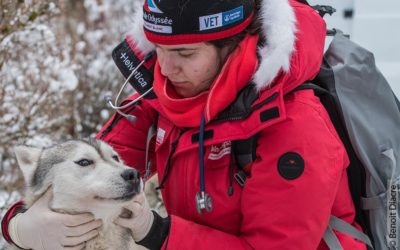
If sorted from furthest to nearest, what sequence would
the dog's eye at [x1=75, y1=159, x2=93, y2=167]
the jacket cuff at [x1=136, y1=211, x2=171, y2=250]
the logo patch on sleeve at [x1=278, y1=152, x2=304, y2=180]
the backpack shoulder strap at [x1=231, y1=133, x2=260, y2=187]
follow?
the dog's eye at [x1=75, y1=159, x2=93, y2=167]
the jacket cuff at [x1=136, y1=211, x2=171, y2=250]
the backpack shoulder strap at [x1=231, y1=133, x2=260, y2=187]
the logo patch on sleeve at [x1=278, y1=152, x2=304, y2=180]

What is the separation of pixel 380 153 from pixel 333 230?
0.39m

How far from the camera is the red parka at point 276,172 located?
2.31 metres

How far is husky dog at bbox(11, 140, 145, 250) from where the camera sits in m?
2.58

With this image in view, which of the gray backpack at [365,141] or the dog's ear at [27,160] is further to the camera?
the dog's ear at [27,160]

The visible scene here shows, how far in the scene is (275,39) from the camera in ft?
7.98

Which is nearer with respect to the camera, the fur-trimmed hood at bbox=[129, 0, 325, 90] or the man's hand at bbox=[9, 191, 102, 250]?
the fur-trimmed hood at bbox=[129, 0, 325, 90]

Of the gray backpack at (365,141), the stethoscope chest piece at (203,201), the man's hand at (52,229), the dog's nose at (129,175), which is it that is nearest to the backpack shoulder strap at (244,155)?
the gray backpack at (365,141)

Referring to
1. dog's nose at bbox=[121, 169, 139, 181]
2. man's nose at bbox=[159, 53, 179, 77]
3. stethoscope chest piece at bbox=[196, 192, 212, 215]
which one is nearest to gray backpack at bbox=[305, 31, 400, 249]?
stethoscope chest piece at bbox=[196, 192, 212, 215]

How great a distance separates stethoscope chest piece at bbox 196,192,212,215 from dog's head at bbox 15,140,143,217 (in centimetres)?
27

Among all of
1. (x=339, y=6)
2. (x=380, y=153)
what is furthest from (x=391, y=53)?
(x=380, y=153)

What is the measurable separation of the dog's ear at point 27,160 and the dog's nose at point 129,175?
0.55 meters

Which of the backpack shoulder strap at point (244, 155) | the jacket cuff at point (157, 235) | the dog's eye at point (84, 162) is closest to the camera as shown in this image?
the backpack shoulder strap at point (244, 155)

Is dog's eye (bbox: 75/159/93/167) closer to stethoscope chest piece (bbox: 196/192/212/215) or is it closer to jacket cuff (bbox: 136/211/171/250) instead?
jacket cuff (bbox: 136/211/171/250)

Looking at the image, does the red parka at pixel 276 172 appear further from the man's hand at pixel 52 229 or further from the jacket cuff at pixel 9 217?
the jacket cuff at pixel 9 217
